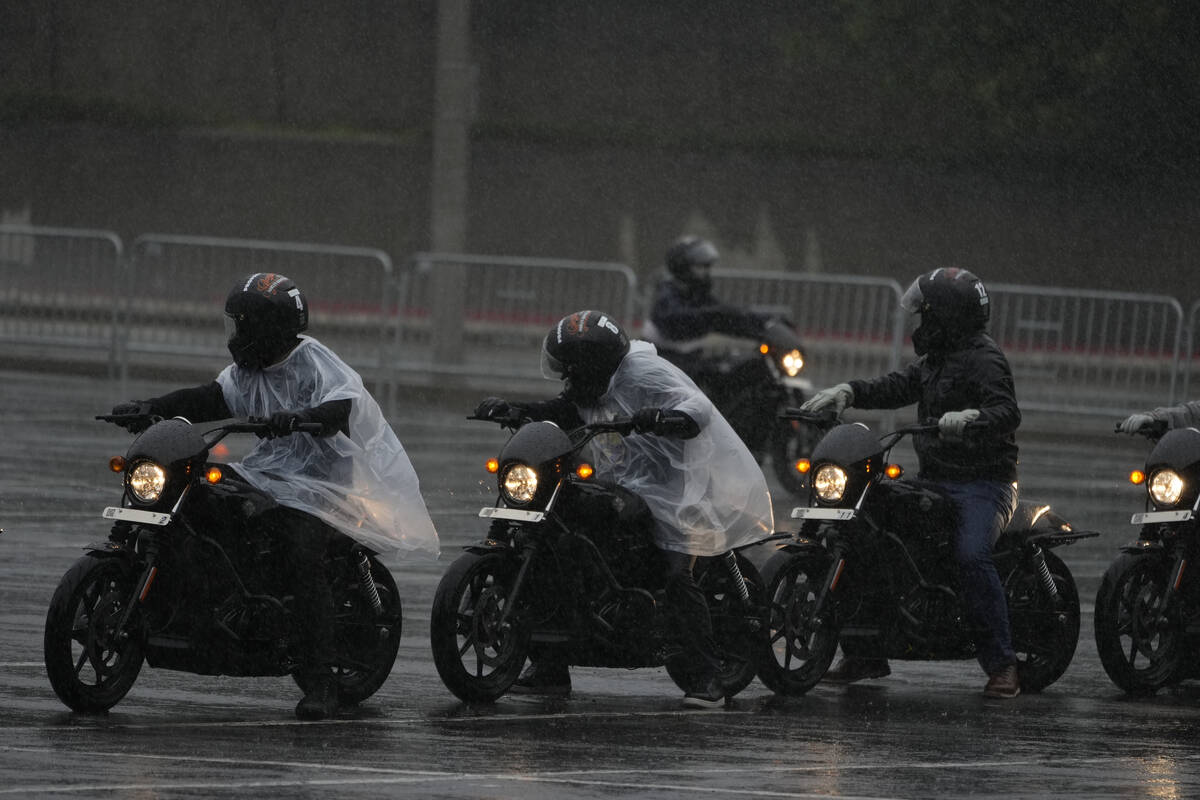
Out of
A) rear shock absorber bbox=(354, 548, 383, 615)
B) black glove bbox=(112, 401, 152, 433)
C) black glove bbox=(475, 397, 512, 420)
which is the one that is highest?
black glove bbox=(475, 397, 512, 420)

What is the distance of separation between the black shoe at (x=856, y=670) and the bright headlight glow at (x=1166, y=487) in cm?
132

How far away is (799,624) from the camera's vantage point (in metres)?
9.79

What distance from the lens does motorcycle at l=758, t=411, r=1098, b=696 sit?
976 cm

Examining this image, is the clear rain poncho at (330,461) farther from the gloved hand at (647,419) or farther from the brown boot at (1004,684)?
the brown boot at (1004,684)

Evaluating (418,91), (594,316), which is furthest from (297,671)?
(418,91)

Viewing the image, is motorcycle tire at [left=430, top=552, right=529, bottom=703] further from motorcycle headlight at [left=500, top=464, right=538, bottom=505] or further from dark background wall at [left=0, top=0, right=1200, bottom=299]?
dark background wall at [left=0, top=0, right=1200, bottom=299]

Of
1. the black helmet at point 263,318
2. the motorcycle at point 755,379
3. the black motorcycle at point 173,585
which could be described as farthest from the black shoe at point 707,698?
the motorcycle at point 755,379

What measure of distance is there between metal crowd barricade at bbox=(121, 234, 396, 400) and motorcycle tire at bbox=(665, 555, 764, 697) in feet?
48.6

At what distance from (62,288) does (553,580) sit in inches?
650

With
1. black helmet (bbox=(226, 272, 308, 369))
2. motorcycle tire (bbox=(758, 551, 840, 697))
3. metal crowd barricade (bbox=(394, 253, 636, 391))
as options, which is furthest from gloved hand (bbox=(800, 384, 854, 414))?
metal crowd barricade (bbox=(394, 253, 636, 391))

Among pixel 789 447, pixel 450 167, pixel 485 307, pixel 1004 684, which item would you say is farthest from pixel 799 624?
pixel 450 167

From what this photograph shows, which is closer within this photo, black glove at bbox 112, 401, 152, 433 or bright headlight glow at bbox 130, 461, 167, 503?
bright headlight glow at bbox 130, 461, 167, 503

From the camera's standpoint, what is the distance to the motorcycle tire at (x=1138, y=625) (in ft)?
33.5

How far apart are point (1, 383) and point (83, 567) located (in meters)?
16.6
